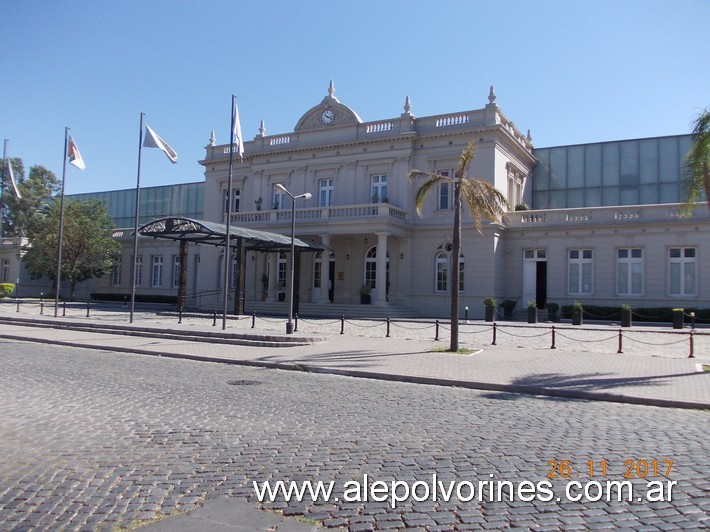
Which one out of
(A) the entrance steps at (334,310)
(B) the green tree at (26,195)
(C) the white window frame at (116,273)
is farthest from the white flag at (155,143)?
(B) the green tree at (26,195)

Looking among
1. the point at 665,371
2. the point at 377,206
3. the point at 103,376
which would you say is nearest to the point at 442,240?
the point at 377,206

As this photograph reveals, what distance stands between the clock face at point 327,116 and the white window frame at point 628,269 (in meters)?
20.3

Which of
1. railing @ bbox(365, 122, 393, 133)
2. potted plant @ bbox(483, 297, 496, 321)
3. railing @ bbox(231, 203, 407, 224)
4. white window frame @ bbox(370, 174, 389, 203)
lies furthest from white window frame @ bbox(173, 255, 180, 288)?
potted plant @ bbox(483, 297, 496, 321)

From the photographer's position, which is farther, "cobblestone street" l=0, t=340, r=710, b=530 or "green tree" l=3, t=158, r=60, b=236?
"green tree" l=3, t=158, r=60, b=236

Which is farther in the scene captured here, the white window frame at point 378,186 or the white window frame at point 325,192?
the white window frame at point 325,192

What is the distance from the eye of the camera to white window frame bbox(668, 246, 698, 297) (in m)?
29.2

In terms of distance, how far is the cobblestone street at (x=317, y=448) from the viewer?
4.64m

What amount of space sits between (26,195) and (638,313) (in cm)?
6650

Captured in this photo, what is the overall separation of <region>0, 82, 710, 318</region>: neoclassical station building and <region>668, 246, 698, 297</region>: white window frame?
2.5 inches

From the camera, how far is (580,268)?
3206 centimetres

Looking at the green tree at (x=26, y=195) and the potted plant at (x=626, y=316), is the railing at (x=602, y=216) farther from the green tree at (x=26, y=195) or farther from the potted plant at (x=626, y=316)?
the green tree at (x=26, y=195)

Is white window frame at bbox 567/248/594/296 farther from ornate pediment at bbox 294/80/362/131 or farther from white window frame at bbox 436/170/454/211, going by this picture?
ornate pediment at bbox 294/80/362/131

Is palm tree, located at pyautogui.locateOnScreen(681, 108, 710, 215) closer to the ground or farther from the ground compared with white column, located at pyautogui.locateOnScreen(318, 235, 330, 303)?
farther from the ground

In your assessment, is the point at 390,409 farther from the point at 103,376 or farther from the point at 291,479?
the point at 103,376
